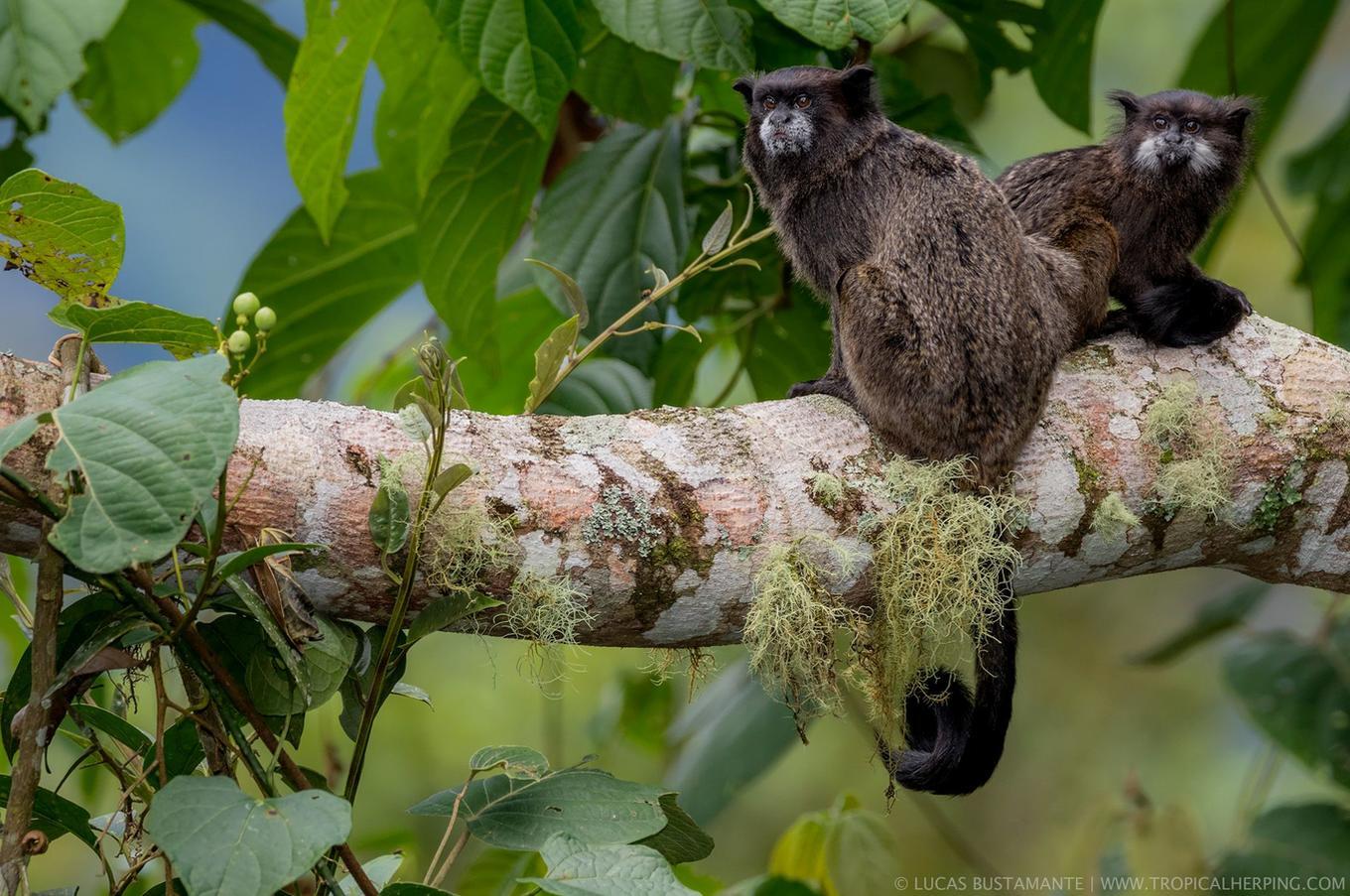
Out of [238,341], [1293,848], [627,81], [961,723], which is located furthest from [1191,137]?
[238,341]

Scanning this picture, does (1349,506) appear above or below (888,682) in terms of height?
above

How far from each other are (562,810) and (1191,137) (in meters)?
1.94

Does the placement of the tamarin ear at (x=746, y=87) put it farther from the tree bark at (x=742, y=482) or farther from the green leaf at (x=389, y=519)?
the green leaf at (x=389, y=519)

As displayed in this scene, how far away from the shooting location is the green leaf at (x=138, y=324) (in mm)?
1418

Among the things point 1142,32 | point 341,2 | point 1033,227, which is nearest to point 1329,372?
point 1033,227

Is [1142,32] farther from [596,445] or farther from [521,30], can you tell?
[596,445]

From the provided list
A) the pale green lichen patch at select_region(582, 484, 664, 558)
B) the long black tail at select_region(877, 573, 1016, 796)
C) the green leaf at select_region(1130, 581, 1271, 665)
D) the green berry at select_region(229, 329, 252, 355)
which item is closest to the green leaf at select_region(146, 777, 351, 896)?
the green berry at select_region(229, 329, 252, 355)

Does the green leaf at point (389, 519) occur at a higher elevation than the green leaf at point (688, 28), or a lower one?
lower

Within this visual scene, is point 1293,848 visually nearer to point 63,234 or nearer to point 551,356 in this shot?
point 551,356

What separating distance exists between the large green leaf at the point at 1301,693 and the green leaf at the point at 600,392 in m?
1.74

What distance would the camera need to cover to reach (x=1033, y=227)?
8.91 ft

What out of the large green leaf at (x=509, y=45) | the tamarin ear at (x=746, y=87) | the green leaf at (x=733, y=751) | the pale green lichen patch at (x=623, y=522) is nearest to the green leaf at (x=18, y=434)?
the pale green lichen patch at (x=623, y=522)

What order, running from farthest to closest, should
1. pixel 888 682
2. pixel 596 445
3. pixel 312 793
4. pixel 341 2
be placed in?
1. pixel 341 2
2. pixel 888 682
3. pixel 596 445
4. pixel 312 793

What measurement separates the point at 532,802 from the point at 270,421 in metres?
0.61
